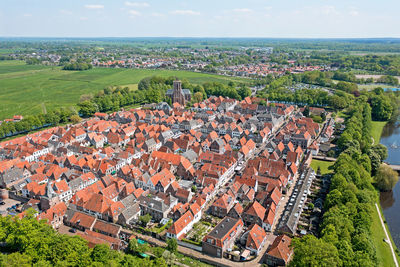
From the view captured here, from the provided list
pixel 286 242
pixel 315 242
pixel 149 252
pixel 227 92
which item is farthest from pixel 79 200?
pixel 227 92

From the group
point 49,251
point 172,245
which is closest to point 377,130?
point 172,245

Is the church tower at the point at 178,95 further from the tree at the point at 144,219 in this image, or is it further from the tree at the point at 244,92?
the tree at the point at 144,219

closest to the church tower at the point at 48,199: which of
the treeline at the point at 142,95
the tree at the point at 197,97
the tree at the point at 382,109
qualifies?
the treeline at the point at 142,95

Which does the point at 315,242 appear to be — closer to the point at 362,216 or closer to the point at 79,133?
the point at 362,216

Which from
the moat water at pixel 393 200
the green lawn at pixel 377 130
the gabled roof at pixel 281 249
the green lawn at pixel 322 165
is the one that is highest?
the gabled roof at pixel 281 249

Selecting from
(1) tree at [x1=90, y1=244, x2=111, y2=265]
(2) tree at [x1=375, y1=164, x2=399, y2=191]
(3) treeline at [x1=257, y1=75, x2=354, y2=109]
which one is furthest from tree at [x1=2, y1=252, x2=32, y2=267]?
(3) treeline at [x1=257, y1=75, x2=354, y2=109]

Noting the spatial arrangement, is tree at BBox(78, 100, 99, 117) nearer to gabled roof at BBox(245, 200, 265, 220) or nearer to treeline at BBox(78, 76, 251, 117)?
treeline at BBox(78, 76, 251, 117)
